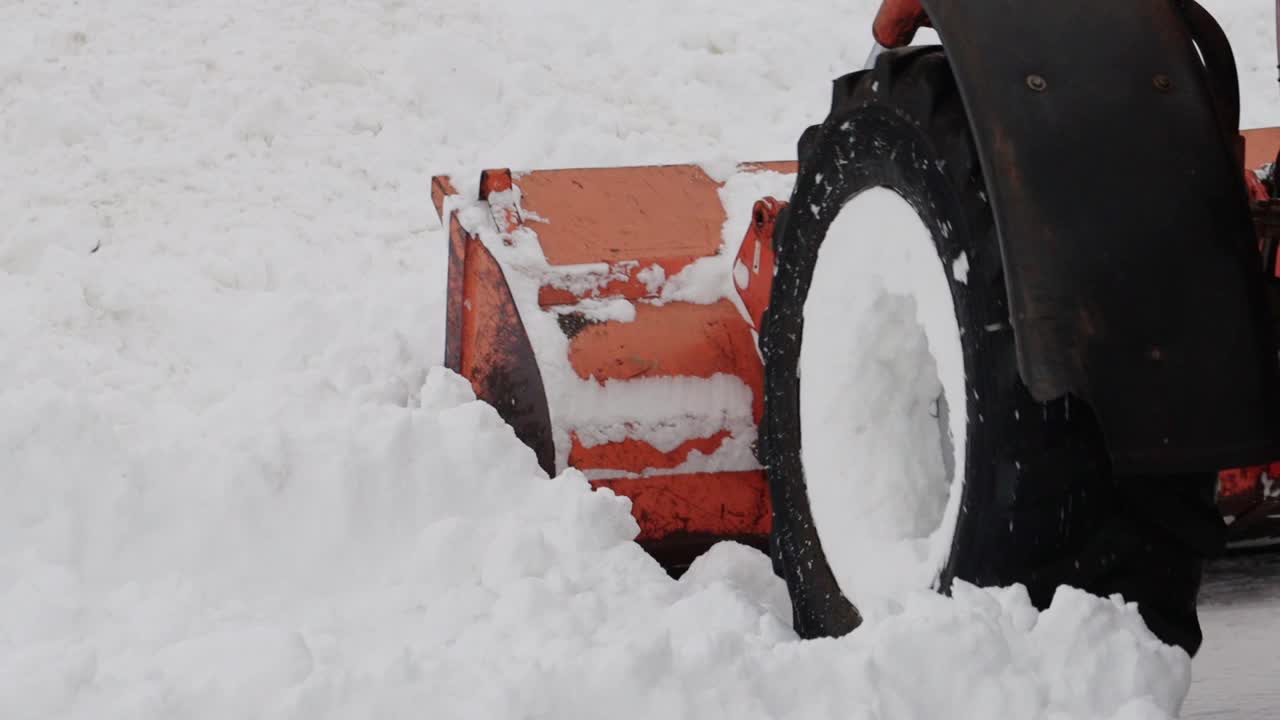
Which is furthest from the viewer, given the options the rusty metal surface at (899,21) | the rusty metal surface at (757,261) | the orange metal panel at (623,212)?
the orange metal panel at (623,212)

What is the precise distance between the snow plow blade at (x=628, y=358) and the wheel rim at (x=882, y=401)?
0.53m

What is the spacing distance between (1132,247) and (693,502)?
54.8 inches

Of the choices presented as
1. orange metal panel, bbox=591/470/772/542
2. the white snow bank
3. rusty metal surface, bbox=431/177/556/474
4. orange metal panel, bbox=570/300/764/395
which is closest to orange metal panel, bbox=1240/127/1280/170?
orange metal panel, bbox=570/300/764/395

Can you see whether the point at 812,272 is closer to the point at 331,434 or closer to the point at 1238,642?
the point at 331,434

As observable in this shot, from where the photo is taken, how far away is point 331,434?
2.62m

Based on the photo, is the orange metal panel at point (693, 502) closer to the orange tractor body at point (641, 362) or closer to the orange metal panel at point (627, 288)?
the orange tractor body at point (641, 362)

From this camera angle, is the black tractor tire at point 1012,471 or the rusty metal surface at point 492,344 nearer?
the black tractor tire at point 1012,471

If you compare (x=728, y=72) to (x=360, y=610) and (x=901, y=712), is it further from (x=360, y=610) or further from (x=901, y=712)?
(x=901, y=712)

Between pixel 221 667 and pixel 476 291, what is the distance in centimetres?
135

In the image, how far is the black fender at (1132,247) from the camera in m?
1.49

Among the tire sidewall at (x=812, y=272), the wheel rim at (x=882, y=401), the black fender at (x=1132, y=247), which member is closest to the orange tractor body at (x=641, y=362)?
the tire sidewall at (x=812, y=272)

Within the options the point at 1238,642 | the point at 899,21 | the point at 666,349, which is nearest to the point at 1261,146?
the point at 1238,642

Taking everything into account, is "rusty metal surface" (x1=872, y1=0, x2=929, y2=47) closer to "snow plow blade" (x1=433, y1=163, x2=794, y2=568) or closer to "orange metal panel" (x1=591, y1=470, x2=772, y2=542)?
"snow plow blade" (x1=433, y1=163, x2=794, y2=568)

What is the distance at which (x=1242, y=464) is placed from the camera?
1517 mm
